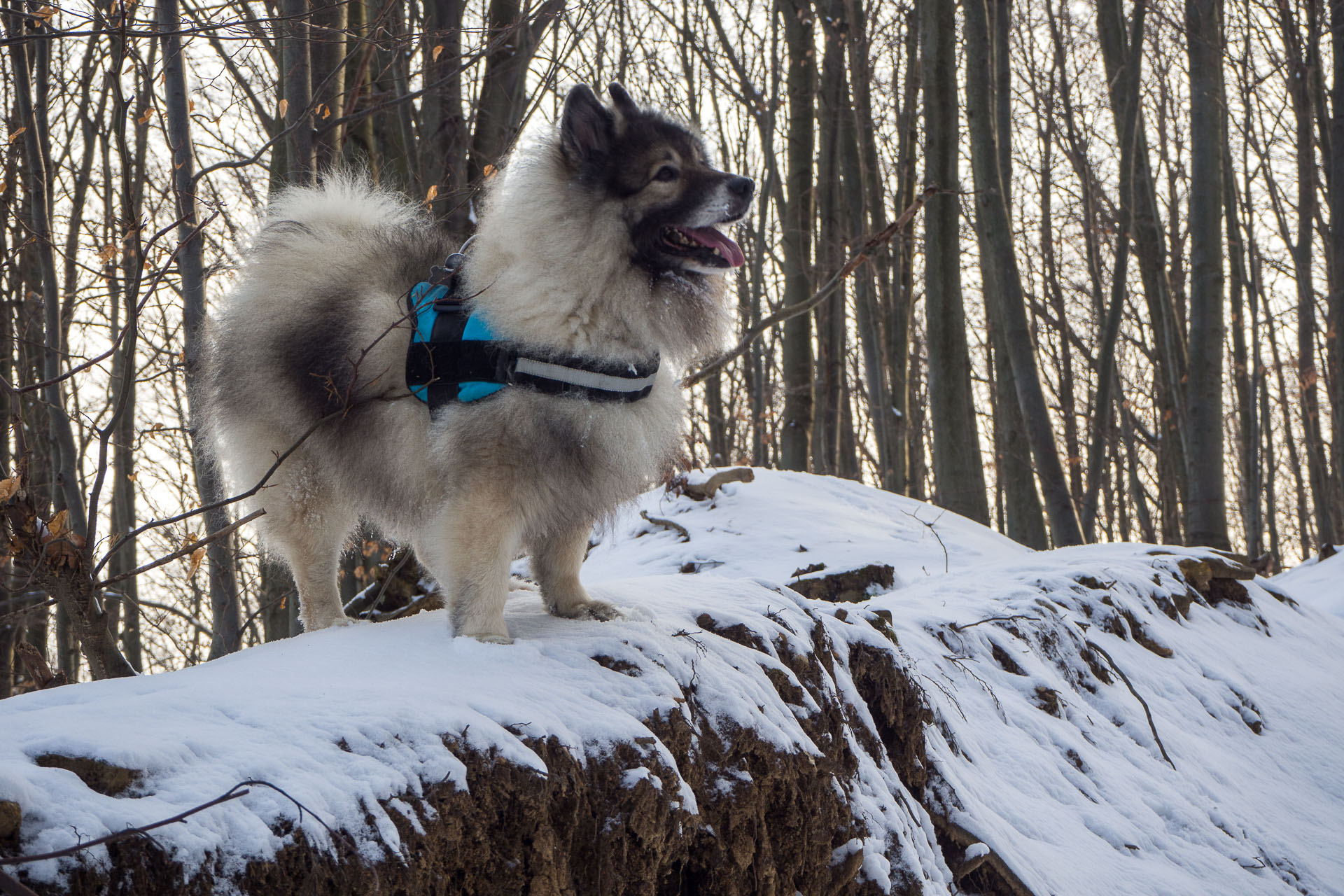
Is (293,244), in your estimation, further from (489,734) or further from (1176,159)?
(1176,159)

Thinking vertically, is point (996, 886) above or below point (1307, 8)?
below

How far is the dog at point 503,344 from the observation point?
305cm

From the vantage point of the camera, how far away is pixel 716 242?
10.8 feet

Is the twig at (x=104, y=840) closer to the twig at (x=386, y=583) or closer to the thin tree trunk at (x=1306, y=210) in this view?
the twig at (x=386, y=583)

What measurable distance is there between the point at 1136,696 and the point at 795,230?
8511 millimetres

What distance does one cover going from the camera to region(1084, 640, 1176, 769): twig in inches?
177

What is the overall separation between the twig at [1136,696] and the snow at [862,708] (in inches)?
1.0

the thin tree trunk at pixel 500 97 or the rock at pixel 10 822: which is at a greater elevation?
the thin tree trunk at pixel 500 97

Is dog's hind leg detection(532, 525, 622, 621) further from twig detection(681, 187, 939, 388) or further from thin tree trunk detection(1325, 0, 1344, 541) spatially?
thin tree trunk detection(1325, 0, 1344, 541)

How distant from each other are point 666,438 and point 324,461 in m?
1.26

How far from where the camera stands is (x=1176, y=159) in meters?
18.1

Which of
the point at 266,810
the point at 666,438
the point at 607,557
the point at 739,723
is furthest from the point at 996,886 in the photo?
the point at 607,557

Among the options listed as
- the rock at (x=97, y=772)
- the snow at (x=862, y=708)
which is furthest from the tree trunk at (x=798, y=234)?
the rock at (x=97, y=772)

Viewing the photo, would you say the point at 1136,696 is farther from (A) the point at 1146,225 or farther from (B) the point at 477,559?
(A) the point at 1146,225
